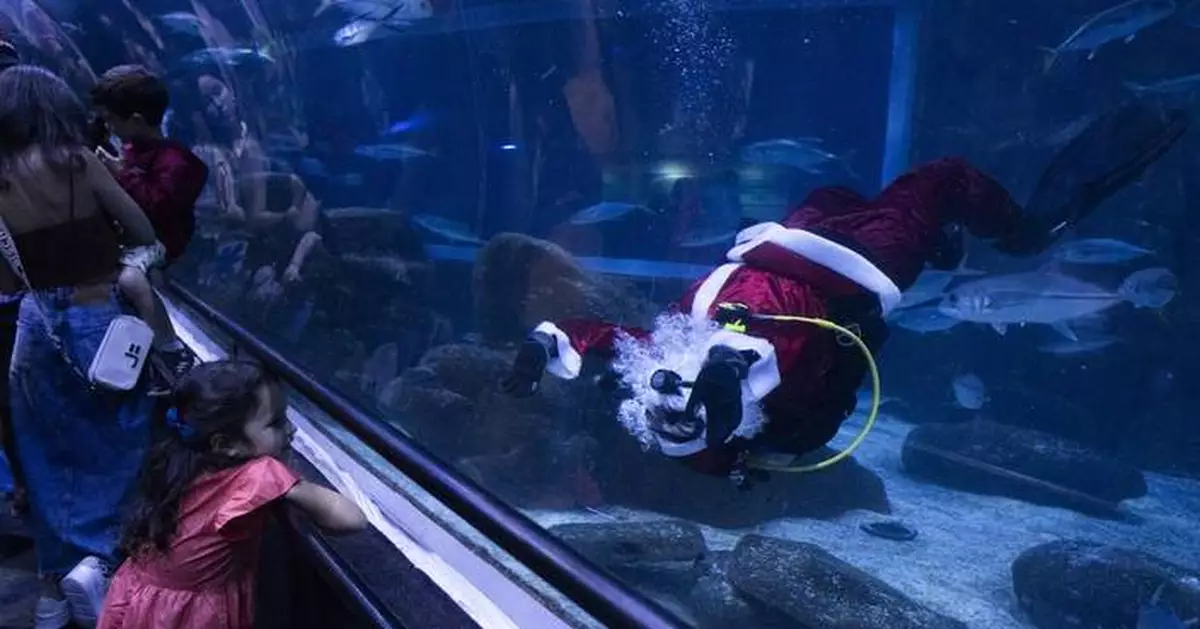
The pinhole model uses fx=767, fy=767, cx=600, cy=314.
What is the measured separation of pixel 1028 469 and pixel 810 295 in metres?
5.35

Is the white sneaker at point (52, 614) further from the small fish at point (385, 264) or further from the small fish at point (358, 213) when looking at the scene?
the small fish at point (358, 213)

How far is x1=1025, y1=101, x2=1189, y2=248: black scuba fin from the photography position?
295cm

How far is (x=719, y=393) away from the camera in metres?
1.98

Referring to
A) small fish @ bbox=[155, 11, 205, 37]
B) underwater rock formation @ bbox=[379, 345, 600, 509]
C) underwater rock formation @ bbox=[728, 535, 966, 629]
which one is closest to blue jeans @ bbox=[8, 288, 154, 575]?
underwater rock formation @ bbox=[379, 345, 600, 509]

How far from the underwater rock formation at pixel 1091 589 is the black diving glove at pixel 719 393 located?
10.2 feet

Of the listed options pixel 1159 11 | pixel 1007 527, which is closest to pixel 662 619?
pixel 1007 527

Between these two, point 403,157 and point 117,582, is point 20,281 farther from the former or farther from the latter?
point 403,157

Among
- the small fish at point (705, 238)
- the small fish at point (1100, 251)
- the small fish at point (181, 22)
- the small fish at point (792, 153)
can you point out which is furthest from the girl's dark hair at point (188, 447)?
the small fish at point (792, 153)

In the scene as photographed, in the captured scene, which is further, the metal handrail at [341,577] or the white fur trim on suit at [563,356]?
the white fur trim on suit at [563,356]

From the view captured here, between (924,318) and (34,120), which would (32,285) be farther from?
(924,318)

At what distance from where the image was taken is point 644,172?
9.17 m

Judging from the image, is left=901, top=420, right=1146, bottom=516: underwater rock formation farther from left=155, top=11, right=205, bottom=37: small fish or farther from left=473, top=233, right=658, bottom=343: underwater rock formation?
left=155, top=11, right=205, bottom=37: small fish

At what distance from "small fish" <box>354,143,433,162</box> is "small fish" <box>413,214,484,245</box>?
0.81 meters

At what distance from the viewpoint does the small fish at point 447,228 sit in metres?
8.15
